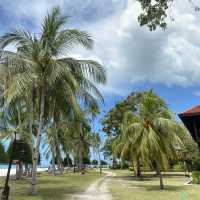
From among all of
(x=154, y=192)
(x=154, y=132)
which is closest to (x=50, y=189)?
(x=154, y=192)

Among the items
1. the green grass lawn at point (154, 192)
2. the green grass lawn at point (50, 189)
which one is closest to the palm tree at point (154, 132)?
the green grass lawn at point (154, 192)

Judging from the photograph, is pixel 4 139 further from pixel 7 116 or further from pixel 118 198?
pixel 118 198

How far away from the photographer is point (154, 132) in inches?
894

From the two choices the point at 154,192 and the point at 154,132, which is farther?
the point at 154,132

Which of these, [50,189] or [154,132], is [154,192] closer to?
[154,132]

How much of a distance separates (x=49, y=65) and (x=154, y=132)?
8.20m

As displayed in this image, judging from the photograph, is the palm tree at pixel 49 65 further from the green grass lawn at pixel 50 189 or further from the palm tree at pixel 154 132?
the palm tree at pixel 154 132

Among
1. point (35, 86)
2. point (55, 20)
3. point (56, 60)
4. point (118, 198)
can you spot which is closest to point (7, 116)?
point (35, 86)

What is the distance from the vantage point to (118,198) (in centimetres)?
1684

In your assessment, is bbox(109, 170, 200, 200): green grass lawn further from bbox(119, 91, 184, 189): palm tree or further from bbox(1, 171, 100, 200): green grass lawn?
bbox(1, 171, 100, 200): green grass lawn

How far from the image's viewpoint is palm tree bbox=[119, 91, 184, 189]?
73.3 feet

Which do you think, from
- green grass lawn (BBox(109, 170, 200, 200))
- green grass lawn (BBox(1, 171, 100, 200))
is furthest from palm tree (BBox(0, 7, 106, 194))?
green grass lawn (BBox(109, 170, 200, 200))

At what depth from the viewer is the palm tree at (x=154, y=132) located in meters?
22.3

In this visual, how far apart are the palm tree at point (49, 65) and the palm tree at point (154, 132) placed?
5.35m
